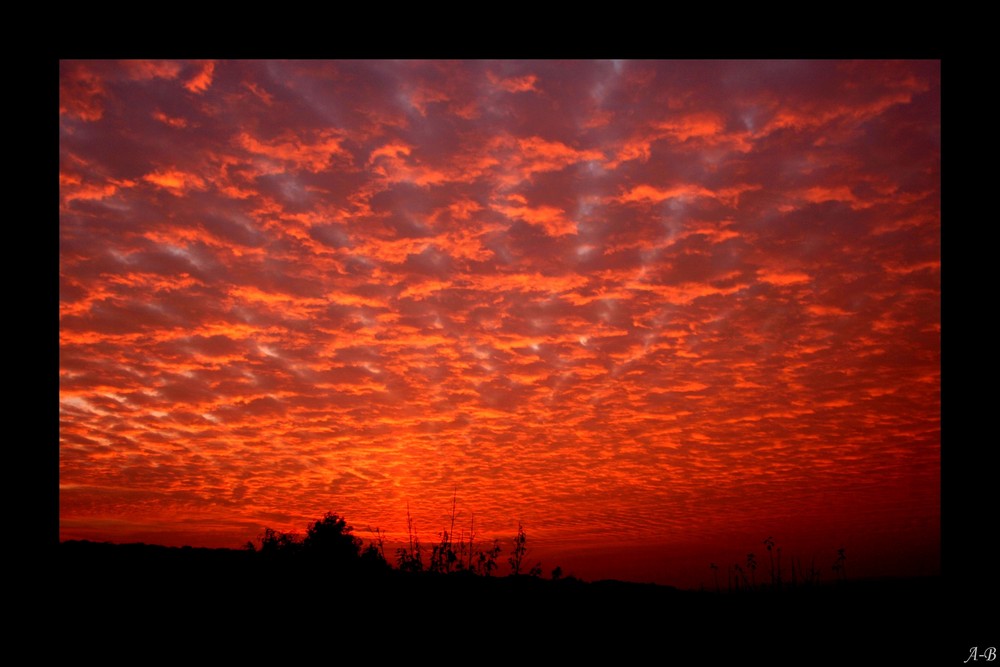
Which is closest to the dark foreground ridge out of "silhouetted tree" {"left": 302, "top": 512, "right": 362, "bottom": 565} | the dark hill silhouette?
the dark hill silhouette

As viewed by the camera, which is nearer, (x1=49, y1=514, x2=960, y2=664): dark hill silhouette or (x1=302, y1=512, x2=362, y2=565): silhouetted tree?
(x1=49, y1=514, x2=960, y2=664): dark hill silhouette

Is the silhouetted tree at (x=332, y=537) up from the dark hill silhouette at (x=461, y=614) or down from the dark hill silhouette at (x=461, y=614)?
down

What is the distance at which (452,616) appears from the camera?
7766 mm

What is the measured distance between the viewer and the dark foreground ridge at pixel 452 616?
6734mm

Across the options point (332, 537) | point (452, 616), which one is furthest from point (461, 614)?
point (332, 537)

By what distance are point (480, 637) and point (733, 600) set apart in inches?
159

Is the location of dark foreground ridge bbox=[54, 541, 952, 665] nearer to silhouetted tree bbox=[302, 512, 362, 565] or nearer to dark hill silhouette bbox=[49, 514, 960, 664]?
dark hill silhouette bbox=[49, 514, 960, 664]

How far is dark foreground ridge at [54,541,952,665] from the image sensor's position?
673 cm

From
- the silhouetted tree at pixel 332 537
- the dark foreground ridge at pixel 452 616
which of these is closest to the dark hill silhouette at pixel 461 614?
the dark foreground ridge at pixel 452 616

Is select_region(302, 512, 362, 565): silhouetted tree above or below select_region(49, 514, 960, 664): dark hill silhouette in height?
below

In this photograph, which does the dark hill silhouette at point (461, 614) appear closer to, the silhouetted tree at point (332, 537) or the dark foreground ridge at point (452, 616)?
the dark foreground ridge at point (452, 616)
